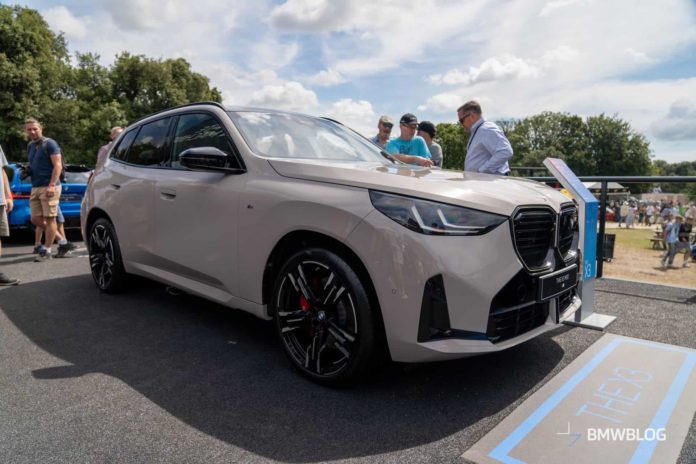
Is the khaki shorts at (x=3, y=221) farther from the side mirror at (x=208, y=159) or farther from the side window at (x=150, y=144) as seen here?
the side mirror at (x=208, y=159)

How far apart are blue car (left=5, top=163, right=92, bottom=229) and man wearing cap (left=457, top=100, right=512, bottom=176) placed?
720 centimetres

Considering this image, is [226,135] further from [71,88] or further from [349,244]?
[71,88]

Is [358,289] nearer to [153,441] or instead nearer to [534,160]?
[153,441]

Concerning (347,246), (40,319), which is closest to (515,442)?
(347,246)

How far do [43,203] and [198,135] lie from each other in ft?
14.8

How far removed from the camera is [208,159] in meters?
3.16

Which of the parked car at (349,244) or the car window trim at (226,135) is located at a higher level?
the car window trim at (226,135)

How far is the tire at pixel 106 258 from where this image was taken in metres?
4.60

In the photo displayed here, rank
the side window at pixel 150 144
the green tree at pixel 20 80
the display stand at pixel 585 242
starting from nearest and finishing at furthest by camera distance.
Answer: the display stand at pixel 585 242 < the side window at pixel 150 144 < the green tree at pixel 20 80

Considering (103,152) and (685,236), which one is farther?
(103,152)

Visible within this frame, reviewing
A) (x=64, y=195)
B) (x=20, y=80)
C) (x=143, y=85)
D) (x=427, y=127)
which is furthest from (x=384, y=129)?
(x=143, y=85)

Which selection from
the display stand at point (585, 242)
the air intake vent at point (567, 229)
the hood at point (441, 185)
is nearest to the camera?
the hood at point (441, 185)

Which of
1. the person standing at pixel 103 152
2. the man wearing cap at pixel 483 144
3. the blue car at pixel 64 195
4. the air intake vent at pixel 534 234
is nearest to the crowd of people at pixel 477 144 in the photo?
the man wearing cap at pixel 483 144

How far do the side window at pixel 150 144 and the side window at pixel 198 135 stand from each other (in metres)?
0.24
